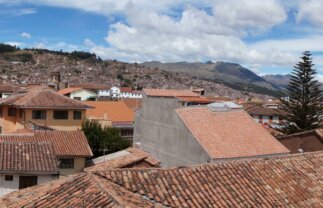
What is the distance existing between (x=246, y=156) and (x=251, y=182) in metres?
12.4

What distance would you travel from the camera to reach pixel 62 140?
3092 centimetres

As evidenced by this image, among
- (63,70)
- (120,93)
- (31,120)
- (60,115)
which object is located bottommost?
(31,120)

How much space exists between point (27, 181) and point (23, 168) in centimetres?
83

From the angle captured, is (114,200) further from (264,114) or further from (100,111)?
(264,114)

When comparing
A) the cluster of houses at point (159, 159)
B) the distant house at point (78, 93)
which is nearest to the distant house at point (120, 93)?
the distant house at point (78, 93)

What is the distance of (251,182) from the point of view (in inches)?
512

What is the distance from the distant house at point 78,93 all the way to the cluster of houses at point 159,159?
744 inches

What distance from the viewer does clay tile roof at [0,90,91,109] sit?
39781 millimetres

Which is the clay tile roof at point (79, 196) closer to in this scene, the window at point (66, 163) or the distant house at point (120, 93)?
the window at point (66, 163)

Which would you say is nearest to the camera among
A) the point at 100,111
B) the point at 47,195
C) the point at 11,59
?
the point at 47,195

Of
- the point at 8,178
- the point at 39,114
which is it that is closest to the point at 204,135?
the point at 8,178


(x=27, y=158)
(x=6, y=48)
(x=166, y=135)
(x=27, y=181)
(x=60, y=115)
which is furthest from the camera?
(x=6, y=48)

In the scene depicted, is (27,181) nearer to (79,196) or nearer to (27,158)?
(27,158)

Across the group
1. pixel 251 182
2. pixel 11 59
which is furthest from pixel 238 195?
pixel 11 59
